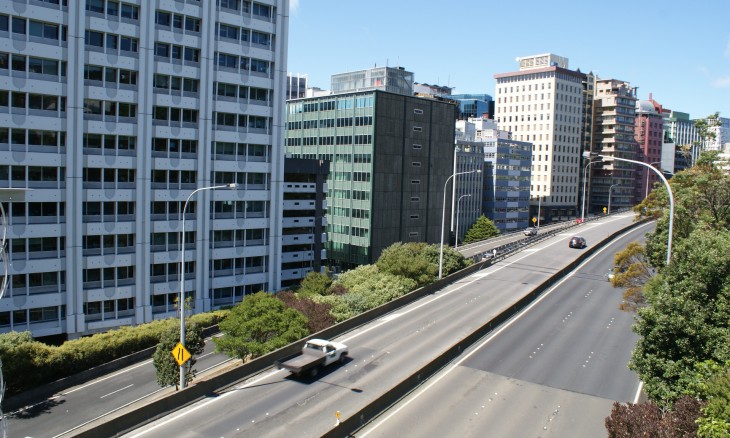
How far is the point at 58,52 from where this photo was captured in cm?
4681

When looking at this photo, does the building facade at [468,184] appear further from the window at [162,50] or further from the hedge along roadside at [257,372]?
the window at [162,50]

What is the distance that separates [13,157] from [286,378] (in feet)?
96.8

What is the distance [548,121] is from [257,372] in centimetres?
14259

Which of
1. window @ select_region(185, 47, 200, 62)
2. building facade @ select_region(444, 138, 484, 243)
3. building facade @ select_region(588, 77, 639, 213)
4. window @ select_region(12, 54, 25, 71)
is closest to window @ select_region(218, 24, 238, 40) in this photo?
window @ select_region(185, 47, 200, 62)

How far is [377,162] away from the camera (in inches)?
3711

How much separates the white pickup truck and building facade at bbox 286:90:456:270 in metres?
59.8

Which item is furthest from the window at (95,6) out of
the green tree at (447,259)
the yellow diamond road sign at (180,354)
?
the green tree at (447,259)

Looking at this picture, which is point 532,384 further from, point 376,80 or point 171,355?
point 376,80

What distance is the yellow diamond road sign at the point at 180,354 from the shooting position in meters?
29.9

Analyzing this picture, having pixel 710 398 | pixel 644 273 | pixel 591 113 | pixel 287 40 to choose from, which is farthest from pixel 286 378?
pixel 591 113

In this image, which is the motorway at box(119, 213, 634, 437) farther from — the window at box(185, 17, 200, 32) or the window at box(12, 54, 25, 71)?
the window at box(185, 17, 200, 32)

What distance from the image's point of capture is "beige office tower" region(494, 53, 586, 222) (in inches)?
6299

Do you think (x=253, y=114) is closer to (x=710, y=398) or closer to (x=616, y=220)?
(x=710, y=398)

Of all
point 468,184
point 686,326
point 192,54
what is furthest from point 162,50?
point 468,184
